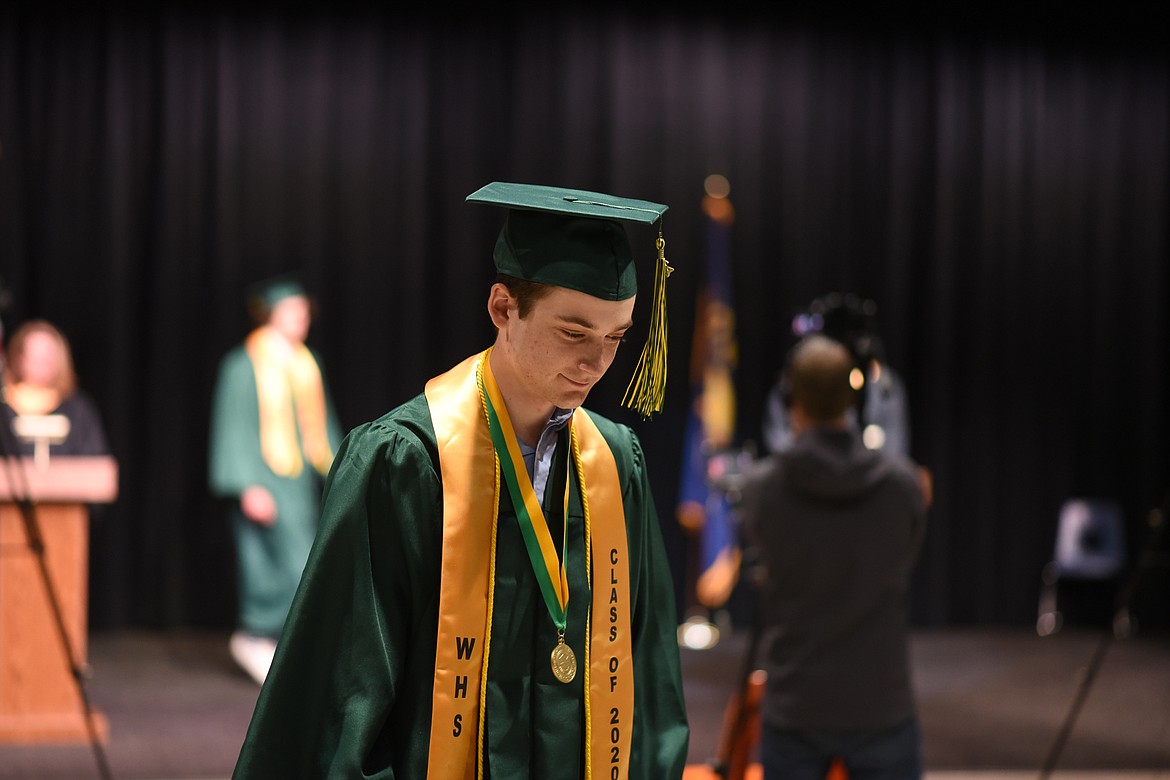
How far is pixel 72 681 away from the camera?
459 cm

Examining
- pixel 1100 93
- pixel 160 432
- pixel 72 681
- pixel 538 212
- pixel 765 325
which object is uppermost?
pixel 1100 93

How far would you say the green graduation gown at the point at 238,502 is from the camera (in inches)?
219

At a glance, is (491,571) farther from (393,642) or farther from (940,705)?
(940,705)

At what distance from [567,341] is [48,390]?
471 cm

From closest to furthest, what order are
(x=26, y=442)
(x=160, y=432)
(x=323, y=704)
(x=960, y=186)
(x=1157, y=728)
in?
(x=323, y=704), (x=1157, y=728), (x=26, y=442), (x=160, y=432), (x=960, y=186)

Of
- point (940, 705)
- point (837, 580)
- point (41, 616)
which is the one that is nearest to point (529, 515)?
point (837, 580)

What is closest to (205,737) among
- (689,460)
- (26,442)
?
(26,442)

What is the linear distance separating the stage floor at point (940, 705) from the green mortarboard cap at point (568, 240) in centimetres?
329

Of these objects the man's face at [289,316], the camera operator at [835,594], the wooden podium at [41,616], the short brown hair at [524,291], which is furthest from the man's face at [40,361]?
the short brown hair at [524,291]

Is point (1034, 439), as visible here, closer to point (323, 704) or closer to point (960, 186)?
point (960, 186)

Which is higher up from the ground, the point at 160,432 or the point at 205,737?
the point at 160,432

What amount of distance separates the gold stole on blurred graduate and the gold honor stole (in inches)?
166

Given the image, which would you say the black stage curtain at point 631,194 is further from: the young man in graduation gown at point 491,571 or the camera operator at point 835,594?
the young man in graduation gown at point 491,571

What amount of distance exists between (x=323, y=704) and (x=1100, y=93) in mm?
6939
